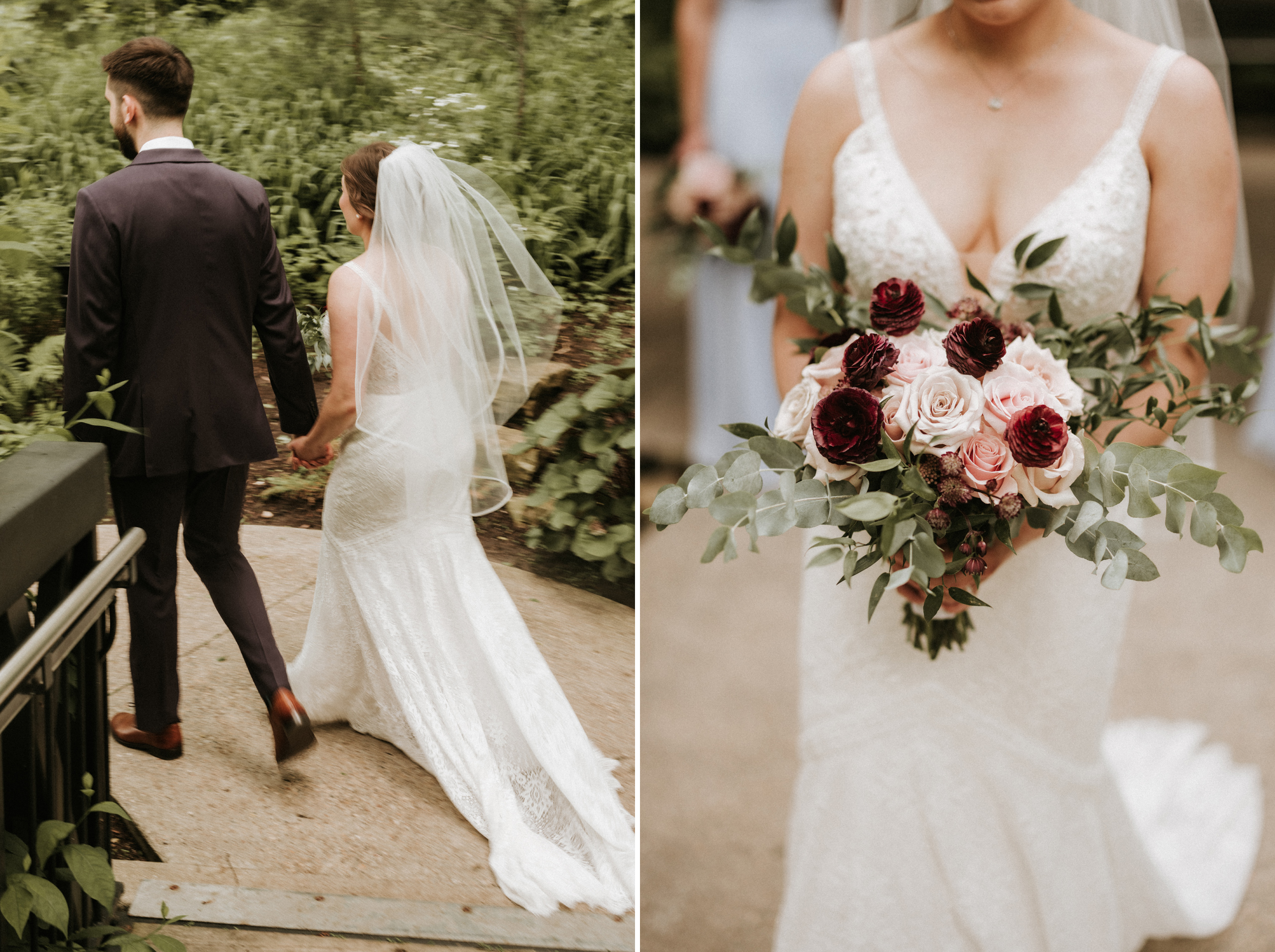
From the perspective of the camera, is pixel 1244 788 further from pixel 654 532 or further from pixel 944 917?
pixel 654 532

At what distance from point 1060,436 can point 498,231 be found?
95cm

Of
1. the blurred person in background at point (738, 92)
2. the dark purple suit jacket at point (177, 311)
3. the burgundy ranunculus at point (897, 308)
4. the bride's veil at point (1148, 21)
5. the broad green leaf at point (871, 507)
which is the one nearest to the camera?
the broad green leaf at point (871, 507)

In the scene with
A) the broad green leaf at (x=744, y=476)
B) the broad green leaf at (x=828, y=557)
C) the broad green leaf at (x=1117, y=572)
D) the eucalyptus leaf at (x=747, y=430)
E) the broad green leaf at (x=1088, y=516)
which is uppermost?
the eucalyptus leaf at (x=747, y=430)

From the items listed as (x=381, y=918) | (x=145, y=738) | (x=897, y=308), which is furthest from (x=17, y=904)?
(x=897, y=308)

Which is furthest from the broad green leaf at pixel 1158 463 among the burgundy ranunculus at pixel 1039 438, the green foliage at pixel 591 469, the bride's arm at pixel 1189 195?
the green foliage at pixel 591 469

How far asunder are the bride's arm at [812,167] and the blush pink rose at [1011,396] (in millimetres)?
537

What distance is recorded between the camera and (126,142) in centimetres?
174

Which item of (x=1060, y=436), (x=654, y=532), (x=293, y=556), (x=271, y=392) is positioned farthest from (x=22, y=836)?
(x=654, y=532)

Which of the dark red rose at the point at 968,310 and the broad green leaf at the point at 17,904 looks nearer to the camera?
the broad green leaf at the point at 17,904

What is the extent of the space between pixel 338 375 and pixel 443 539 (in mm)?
329

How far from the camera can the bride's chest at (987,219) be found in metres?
1.80

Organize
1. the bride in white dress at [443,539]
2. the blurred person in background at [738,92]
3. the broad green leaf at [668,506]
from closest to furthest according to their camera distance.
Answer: the broad green leaf at [668,506] < the bride in white dress at [443,539] < the blurred person in background at [738,92]

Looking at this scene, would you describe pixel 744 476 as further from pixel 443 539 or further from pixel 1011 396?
pixel 443 539

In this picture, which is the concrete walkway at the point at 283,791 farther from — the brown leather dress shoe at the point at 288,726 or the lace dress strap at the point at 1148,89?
the lace dress strap at the point at 1148,89
